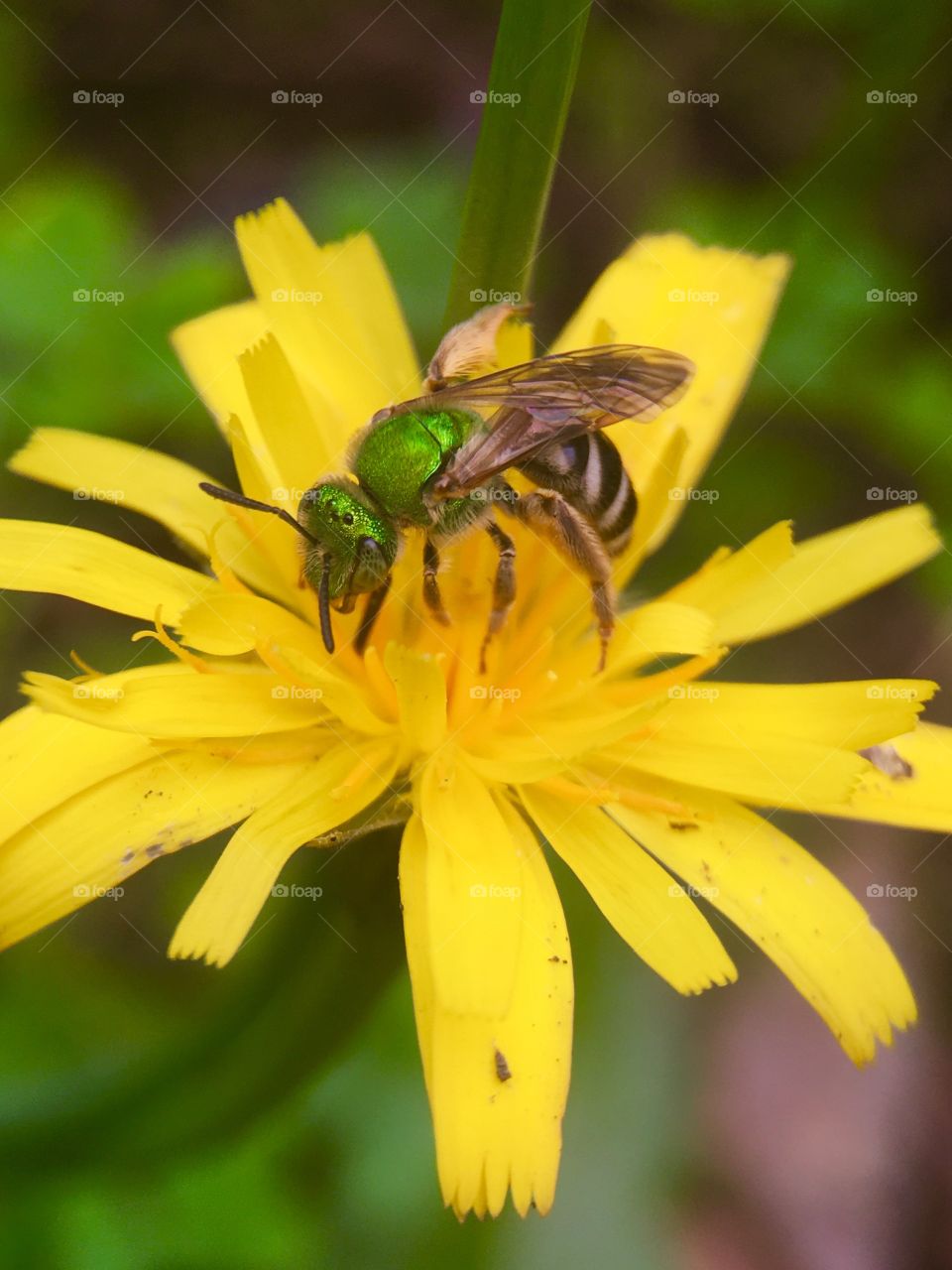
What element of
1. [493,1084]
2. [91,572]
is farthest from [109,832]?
[493,1084]

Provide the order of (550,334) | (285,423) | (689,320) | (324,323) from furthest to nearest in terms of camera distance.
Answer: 1. (550,334)
2. (689,320)
3. (324,323)
4. (285,423)

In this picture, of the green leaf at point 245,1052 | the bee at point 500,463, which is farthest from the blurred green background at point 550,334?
the bee at point 500,463

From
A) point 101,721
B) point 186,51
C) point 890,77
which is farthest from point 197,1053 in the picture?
point 186,51

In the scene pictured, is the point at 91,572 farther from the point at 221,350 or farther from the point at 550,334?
the point at 550,334

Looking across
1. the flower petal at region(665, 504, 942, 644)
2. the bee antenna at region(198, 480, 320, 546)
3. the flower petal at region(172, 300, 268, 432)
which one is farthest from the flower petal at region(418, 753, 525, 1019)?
the flower petal at region(172, 300, 268, 432)

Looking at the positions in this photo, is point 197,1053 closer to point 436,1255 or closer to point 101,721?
point 101,721
